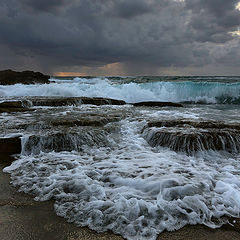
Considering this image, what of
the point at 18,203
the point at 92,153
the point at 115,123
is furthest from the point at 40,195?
the point at 115,123

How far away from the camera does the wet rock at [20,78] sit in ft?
86.0

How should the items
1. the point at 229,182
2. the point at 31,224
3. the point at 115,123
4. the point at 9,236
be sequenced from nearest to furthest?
the point at 9,236, the point at 31,224, the point at 229,182, the point at 115,123

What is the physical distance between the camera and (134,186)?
3164mm

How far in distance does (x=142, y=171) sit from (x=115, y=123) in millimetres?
3067

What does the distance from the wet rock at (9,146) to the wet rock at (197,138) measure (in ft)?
8.83

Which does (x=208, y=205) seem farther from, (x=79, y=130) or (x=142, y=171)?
(x=79, y=130)

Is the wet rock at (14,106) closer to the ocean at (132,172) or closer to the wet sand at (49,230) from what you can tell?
the ocean at (132,172)

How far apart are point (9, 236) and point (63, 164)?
193 cm

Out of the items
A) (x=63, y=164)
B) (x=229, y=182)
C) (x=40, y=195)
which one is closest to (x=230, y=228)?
(x=229, y=182)

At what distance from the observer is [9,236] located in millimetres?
2092

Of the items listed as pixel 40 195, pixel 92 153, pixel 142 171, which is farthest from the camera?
pixel 92 153

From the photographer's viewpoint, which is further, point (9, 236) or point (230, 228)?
point (230, 228)

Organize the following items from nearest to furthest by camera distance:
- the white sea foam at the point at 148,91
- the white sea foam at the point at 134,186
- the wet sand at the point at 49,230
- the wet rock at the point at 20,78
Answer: the wet sand at the point at 49,230 → the white sea foam at the point at 134,186 → the white sea foam at the point at 148,91 → the wet rock at the point at 20,78

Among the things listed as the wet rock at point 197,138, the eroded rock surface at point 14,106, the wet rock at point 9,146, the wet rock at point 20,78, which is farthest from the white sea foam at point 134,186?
the wet rock at point 20,78
